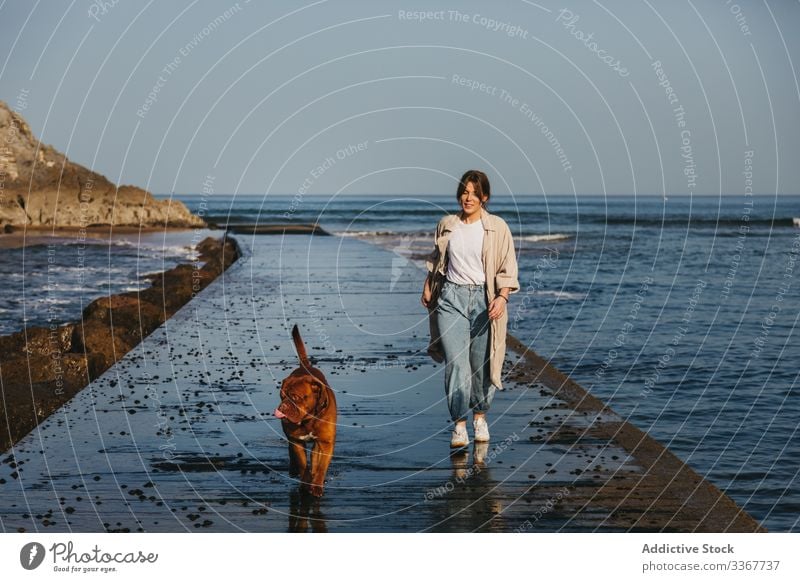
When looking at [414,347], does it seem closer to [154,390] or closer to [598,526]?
[154,390]

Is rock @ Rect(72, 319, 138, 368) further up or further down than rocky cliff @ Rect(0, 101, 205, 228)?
further down

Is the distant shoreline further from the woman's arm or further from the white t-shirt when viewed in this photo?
the woman's arm

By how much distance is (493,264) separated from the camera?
28.9 ft

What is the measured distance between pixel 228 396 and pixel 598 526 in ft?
17.2

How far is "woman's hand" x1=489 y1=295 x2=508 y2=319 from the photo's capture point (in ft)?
28.6

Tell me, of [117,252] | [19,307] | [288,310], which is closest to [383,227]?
[117,252]

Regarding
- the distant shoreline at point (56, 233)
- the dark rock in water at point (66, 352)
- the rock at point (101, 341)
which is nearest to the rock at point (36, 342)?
the dark rock in water at point (66, 352)

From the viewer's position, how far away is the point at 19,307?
2423cm

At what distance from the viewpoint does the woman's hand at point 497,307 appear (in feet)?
28.6

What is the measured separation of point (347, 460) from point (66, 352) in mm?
5996

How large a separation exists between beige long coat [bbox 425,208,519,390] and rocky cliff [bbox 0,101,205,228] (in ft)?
202

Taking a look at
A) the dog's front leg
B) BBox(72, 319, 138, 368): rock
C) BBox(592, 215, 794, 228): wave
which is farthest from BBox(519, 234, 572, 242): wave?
the dog's front leg

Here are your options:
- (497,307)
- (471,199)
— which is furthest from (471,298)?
(471,199)
